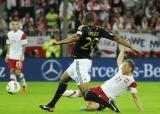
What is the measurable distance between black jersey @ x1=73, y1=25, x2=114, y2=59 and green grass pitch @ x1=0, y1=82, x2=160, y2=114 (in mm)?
1287

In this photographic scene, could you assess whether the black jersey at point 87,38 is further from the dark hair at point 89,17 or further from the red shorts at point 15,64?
the red shorts at point 15,64

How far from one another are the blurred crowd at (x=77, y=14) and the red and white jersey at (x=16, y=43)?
23.0 ft

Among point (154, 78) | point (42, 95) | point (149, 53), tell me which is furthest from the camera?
point (149, 53)

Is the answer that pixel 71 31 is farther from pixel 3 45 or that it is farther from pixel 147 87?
pixel 147 87

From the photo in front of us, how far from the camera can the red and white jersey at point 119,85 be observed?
14078 mm

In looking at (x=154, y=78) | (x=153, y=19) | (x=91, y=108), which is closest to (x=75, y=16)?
(x=153, y=19)

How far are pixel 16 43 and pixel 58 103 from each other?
12.3ft

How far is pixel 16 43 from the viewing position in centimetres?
1972

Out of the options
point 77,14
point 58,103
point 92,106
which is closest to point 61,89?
point 92,106

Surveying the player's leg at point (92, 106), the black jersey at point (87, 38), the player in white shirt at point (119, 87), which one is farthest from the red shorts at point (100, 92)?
the black jersey at point (87, 38)

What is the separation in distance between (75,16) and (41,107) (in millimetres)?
14353

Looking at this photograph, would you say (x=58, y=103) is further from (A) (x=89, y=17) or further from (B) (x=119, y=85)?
(A) (x=89, y=17)

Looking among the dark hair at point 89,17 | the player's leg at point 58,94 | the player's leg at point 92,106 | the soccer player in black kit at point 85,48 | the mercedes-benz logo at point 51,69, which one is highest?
the dark hair at point 89,17

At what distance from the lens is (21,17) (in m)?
28.0
